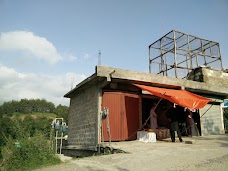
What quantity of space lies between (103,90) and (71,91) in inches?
137

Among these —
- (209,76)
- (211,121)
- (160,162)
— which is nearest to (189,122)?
(211,121)

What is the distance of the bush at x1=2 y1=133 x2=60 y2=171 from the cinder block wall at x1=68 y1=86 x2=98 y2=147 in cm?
264

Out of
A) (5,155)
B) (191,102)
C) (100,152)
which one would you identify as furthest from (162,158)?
(5,155)

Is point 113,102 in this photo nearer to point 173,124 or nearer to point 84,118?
point 84,118

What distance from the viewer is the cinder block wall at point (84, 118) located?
10344mm

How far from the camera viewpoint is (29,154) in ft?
24.5

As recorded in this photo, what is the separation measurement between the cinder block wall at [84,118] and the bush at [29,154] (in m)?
2.64

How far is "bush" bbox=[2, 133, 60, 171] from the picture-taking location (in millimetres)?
7094

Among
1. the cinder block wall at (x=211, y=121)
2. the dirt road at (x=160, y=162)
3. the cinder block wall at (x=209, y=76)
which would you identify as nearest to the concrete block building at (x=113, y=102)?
the cinder block wall at (x=211, y=121)

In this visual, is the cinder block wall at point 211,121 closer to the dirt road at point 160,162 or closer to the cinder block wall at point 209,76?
the cinder block wall at point 209,76

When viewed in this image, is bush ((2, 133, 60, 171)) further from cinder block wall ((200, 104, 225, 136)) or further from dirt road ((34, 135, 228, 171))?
cinder block wall ((200, 104, 225, 136))

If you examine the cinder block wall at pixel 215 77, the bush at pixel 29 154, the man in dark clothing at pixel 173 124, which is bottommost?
the bush at pixel 29 154

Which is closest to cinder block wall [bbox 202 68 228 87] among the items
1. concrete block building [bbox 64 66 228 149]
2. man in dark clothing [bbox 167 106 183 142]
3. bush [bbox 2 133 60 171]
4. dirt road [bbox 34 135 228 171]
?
concrete block building [bbox 64 66 228 149]

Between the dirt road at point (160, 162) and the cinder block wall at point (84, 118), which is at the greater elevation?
the cinder block wall at point (84, 118)
